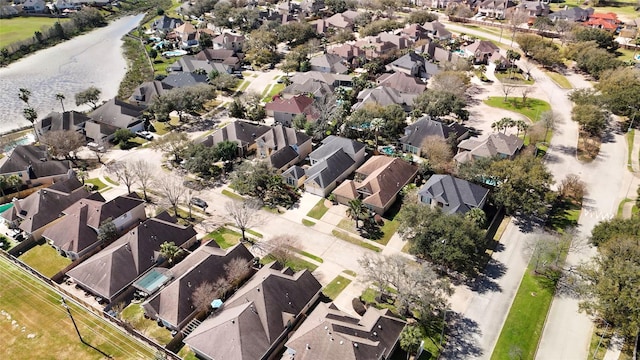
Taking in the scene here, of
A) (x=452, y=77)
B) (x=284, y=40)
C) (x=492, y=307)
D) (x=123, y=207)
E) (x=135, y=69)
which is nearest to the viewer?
(x=492, y=307)

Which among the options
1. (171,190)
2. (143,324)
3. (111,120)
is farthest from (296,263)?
(111,120)

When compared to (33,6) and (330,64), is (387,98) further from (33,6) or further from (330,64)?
(33,6)

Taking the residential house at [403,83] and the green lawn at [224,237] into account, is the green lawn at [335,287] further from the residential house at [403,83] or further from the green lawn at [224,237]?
the residential house at [403,83]

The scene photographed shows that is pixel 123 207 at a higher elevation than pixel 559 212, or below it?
higher

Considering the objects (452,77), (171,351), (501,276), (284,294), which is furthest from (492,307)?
(452,77)

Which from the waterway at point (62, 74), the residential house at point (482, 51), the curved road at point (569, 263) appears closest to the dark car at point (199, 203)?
the curved road at point (569, 263)

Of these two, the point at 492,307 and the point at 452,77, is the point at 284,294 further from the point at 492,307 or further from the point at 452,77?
the point at 452,77
